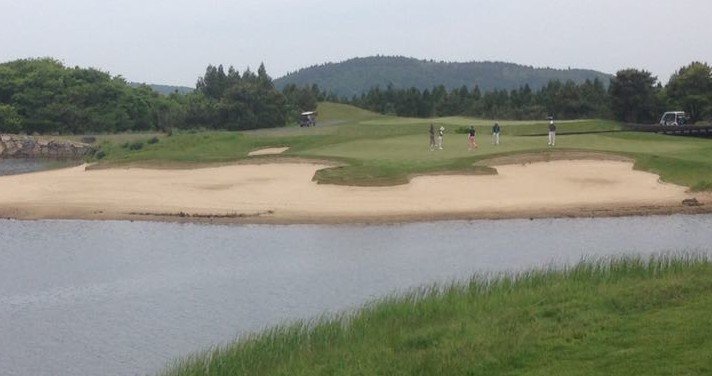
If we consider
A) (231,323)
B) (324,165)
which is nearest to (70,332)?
(231,323)

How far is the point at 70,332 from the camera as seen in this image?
1897 cm

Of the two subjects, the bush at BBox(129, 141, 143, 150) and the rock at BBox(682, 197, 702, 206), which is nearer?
the rock at BBox(682, 197, 702, 206)

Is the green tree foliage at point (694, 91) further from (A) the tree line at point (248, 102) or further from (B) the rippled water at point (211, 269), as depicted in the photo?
(B) the rippled water at point (211, 269)

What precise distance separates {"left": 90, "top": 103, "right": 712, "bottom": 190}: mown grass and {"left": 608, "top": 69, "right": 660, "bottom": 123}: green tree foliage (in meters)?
13.2

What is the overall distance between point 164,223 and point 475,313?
801 inches

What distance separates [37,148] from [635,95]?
145 ft

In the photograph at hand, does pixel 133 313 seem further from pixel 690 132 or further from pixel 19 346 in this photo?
pixel 690 132

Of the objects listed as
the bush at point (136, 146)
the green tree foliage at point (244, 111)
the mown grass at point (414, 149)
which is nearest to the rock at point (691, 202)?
the mown grass at point (414, 149)

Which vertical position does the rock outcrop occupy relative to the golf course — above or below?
below

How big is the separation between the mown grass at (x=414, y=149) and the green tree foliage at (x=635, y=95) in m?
13.2

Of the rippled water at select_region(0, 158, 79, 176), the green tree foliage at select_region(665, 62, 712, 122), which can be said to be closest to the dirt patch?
the rippled water at select_region(0, 158, 79, 176)

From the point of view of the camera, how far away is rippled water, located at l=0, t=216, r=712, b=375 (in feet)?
59.6

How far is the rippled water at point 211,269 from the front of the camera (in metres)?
18.2

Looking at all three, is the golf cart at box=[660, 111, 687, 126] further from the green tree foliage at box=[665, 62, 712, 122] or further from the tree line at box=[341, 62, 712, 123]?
the tree line at box=[341, 62, 712, 123]
